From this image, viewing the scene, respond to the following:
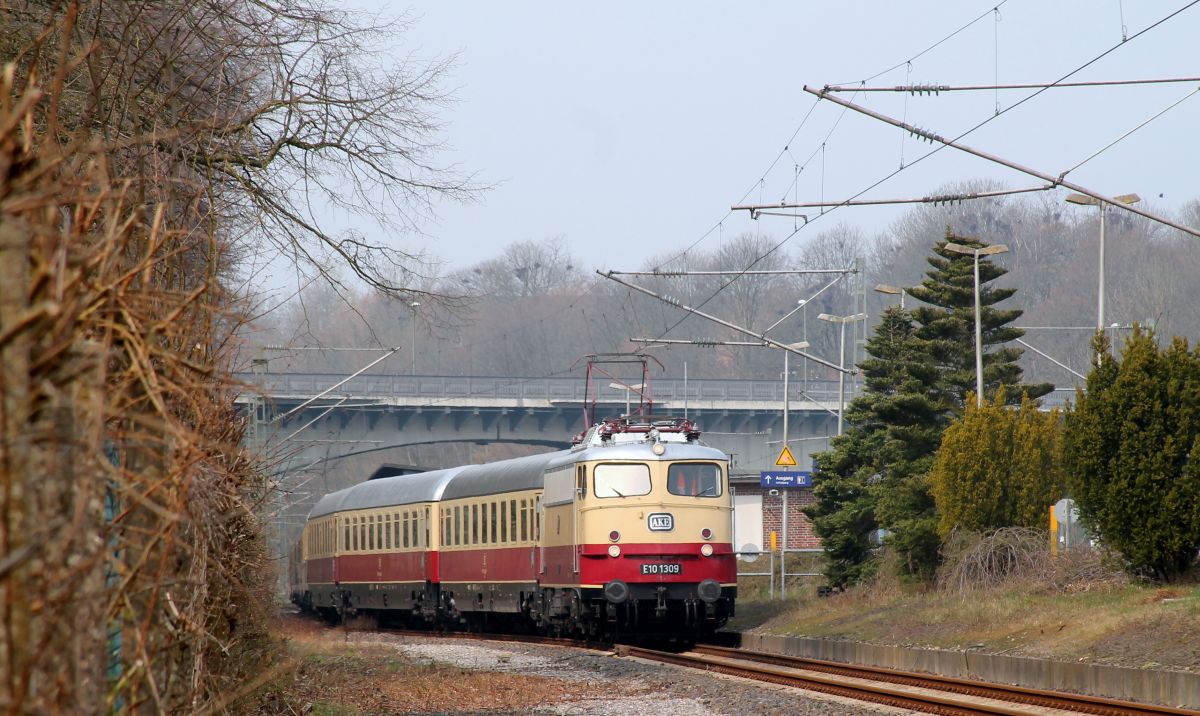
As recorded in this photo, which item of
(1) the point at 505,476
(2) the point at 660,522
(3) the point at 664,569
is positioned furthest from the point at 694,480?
(1) the point at 505,476

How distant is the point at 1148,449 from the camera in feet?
67.5

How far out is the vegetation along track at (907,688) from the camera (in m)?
13.9

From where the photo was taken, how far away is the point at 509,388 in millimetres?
67188

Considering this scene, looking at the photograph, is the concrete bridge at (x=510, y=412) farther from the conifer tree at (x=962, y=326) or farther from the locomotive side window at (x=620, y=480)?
the locomotive side window at (x=620, y=480)

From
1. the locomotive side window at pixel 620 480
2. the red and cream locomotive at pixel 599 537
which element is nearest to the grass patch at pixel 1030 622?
the red and cream locomotive at pixel 599 537

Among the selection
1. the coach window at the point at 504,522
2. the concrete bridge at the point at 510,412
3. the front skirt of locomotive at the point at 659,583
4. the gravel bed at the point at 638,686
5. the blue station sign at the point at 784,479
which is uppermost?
the concrete bridge at the point at 510,412

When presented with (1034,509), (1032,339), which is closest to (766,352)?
(1032,339)

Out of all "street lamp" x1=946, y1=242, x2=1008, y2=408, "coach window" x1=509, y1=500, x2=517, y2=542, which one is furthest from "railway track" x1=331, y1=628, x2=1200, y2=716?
"street lamp" x1=946, y1=242, x2=1008, y2=408

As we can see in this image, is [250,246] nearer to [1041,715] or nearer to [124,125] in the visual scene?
[124,125]

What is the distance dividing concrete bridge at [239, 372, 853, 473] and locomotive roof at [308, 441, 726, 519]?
21.2 meters

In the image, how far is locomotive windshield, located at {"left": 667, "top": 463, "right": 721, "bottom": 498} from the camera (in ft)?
81.8

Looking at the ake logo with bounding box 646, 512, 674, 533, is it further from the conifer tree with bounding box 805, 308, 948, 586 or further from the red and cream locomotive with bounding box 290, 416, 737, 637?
the conifer tree with bounding box 805, 308, 948, 586

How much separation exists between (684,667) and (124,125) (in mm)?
11706

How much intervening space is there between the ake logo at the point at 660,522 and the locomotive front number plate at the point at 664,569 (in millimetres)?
577
